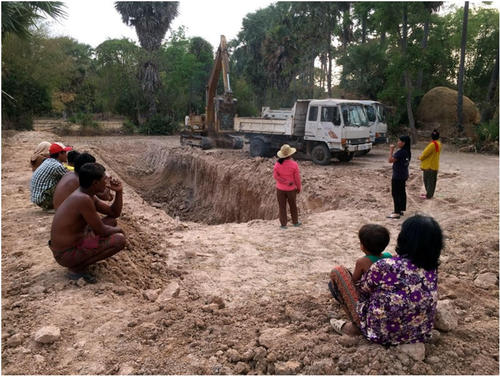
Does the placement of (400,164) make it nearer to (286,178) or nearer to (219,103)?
(286,178)

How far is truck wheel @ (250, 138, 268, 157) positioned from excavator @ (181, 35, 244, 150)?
2812 millimetres

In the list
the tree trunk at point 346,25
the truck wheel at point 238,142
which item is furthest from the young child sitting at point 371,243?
the tree trunk at point 346,25

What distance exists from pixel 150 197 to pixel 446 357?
14209mm

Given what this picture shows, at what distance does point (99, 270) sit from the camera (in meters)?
4.46

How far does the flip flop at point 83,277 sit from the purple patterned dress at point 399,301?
2.94 metres

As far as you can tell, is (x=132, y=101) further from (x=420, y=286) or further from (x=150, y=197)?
(x=420, y=286)

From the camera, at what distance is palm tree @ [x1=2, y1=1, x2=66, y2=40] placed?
12234mm

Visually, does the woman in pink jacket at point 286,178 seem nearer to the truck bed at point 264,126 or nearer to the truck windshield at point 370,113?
the truck bed at point 264,126

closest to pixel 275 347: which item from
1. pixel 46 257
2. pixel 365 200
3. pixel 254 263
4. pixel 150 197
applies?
pixel 254 263

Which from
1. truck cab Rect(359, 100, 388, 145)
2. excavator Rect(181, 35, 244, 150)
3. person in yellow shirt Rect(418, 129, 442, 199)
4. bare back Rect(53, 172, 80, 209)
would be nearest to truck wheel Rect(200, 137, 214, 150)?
excavator Rect(181, 35, 244, 150)

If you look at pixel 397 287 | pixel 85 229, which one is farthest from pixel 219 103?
pixel 397 287

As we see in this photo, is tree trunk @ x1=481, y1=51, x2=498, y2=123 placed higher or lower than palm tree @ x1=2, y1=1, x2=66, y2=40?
lower

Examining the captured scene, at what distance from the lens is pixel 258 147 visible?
16.0 meters

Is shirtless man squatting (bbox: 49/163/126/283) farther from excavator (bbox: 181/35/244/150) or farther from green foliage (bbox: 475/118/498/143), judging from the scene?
green foliage (bbox: 475/118/498/143)
